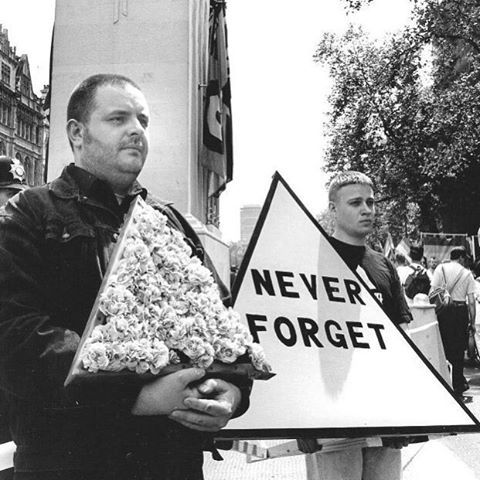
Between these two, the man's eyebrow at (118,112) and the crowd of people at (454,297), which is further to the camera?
the crowd of people at (454,297)

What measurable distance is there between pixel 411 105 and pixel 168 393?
27.1 m

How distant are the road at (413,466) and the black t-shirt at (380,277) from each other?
1.83 metres

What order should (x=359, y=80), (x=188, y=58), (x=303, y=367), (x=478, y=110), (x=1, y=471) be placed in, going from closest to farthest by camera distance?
(x=1, y=471), (x=303, y=367), (x=188, y=58), (x=478, y=110), (x=359, y=80)

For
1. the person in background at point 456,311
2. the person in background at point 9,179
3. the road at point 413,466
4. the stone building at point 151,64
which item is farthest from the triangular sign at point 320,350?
the person in background at point 456,311

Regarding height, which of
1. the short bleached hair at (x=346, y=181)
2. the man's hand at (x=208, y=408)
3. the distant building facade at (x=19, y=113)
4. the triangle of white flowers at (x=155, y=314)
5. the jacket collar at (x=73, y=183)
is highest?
the distant building facade at (x=19, y=113)

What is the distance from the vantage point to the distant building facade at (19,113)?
288 feet

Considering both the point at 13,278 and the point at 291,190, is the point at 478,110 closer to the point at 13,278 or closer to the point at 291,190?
the point at 291,190

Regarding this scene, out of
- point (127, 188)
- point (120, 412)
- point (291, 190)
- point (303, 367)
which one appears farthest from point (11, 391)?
point (291, 190)

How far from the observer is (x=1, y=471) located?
239 cm

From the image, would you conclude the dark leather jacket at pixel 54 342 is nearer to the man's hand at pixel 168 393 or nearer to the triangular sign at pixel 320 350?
the man's hand at pixel 168 393

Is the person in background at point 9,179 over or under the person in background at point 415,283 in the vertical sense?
under

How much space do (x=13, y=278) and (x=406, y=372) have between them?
1762 mm

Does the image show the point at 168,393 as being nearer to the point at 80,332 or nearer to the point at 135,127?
the point at 80,332

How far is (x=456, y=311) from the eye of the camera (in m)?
9.67
